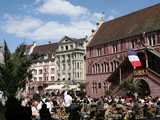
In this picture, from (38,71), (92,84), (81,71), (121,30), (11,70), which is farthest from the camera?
(38,71)

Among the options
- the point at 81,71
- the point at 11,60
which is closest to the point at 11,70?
the point at 11,60

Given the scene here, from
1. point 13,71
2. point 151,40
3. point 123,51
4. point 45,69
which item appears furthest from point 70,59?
point 13,71

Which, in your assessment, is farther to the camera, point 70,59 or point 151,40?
point 70,59

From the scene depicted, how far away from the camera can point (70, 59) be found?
334ft

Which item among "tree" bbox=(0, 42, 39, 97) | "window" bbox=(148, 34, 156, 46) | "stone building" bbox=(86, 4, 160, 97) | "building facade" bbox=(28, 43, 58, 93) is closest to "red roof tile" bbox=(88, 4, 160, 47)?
"stone building" bbox=(86, 4, 160, 97)

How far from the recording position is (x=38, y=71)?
114562mm

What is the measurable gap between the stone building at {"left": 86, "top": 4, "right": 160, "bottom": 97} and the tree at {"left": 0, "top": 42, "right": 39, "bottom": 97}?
2830 centimetres

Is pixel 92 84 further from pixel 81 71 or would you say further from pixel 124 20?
pixel 81 71

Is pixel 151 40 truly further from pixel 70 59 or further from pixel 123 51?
pixel 70 59

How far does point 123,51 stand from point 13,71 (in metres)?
39.6

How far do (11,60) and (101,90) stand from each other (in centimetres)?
4516

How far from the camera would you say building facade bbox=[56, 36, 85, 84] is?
100000 mm

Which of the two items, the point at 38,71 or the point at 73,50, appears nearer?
the point at 73,50

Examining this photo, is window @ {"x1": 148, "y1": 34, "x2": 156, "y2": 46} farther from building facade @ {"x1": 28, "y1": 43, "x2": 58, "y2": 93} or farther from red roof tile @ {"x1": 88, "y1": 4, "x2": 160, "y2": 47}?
building facade @ {"x1": 28, "y1": 43, "x2": 58, "y2": 93}
